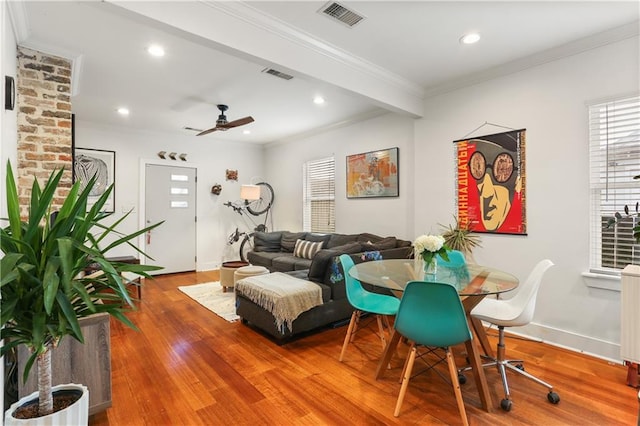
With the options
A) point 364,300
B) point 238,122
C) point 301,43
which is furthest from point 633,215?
point 238,122

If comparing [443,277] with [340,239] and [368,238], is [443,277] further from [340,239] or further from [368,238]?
[340,239]

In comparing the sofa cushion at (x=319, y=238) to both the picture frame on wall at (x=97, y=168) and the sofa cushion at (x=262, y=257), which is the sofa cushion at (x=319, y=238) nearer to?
the sofa cushion at (x=262, y=257)

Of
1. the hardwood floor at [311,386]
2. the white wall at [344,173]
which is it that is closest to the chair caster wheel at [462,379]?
the hardwood floor at [311,386]

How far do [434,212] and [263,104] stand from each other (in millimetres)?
2775

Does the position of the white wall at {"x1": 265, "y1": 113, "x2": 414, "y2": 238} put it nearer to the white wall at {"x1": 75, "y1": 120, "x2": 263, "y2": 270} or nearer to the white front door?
the white wall at {"x1": 75, "y1": 120, "x2": 263, "y2": 270}

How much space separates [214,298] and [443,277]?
10.8 ft

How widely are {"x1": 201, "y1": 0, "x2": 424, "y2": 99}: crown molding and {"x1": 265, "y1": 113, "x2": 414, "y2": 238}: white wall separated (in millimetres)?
1011

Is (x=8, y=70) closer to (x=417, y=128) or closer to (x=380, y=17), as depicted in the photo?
(x=380, y=17)

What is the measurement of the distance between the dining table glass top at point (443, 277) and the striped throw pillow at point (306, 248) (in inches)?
89.6

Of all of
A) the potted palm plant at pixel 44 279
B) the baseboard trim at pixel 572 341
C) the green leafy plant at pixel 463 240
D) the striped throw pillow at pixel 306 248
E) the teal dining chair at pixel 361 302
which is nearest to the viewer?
the potted palm plant at pixel 44 279

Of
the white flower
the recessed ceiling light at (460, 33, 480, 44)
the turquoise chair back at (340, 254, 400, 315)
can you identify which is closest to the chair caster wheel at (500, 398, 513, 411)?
the turquoise chair back at (340, 254, 400, 315)

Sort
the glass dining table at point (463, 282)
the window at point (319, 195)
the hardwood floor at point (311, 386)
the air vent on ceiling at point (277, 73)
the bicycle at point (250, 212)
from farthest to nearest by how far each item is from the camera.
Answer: the bicycle at point (250, 212)
the window at point (319, 195)
the air vent on ceiling at point (277, 73)
the glass dining table at point (463, 282)
the hardwood floor at point (311, 386)

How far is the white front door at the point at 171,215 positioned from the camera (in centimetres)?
598

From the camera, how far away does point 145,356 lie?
278 centimetres
